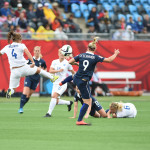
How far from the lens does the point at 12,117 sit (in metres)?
14.7

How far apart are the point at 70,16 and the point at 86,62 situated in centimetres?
1832

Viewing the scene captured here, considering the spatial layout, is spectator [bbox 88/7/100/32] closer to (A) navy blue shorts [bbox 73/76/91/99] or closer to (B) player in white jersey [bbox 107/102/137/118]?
(B) player in white jersey [bbox 107/102/137/118]

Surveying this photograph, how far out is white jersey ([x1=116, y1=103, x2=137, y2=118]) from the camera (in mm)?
14320

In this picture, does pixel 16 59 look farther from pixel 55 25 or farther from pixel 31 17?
pixel 55 25

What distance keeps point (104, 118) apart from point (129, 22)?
1795 centimetres

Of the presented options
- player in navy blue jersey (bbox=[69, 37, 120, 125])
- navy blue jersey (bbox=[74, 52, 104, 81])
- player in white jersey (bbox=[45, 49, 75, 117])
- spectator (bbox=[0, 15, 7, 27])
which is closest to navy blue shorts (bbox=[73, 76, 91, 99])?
player in navy blue jersey (bbox=[69, 37, 120, 125])

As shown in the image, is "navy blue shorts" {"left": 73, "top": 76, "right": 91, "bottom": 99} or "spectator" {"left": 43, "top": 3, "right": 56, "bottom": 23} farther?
"spectator" {"left": 43, "top": 3, "right": 56, "bottom": 23}

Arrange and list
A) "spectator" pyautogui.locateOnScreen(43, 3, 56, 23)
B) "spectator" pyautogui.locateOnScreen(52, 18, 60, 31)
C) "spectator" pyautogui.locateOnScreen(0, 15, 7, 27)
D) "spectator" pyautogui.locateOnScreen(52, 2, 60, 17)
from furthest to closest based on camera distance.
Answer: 1. "spectator" pyautogui.locateOnScreen(52, 2, 60, 17)
2. "spectator" pyautogui.locateOnScreen(43, 3, 56, 23)
3. "spectator" pyautogui.locateOnScreen(52, 18, 60, 31)
4. "spectator" pyautogui.locateOnScreen(0, 15, 7, 27)

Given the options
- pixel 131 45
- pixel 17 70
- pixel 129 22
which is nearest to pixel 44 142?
pixel 17 70

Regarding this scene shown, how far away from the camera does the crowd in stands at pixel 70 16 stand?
2758 cm

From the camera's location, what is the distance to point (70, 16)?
30328mm

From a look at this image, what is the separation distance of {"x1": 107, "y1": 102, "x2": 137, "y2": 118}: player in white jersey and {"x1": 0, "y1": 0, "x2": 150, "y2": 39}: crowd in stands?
12.8 metres

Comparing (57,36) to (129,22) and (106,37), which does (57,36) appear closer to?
(106,37)

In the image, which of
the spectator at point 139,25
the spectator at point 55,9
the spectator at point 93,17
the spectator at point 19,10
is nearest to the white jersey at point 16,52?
the spectator at point 19,10
